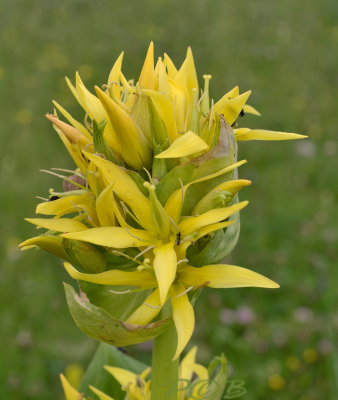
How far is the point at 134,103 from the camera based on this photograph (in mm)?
1496

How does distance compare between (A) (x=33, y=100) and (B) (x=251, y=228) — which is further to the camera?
(A) (x=33, y=100)

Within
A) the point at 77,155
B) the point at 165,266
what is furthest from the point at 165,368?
the point at 77,155

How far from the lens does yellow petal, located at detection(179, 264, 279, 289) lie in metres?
1.31

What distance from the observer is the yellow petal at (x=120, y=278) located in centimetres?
137

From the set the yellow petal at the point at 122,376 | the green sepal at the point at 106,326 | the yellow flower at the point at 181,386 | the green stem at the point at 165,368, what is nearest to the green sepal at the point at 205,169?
the green sepal at the point at 106,326

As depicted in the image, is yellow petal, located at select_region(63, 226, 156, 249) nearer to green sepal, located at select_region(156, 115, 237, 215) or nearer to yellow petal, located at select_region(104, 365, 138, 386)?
green sepal, located at select_region(156, 115, 237, 215)

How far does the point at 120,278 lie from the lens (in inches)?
55.9

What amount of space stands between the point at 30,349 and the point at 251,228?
183 centimetres

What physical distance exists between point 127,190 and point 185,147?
20cm

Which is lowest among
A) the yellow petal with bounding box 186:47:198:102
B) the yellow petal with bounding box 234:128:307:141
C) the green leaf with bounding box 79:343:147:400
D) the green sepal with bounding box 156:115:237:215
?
the green leaf with bounding box 79:343:147:400

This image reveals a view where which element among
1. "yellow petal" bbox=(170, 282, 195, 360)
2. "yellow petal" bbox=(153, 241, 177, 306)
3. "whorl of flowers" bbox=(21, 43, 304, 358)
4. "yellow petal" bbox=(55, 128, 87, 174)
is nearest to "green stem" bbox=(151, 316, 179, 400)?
"whorl of flowers" bbox=(21, 43, 304, 358)

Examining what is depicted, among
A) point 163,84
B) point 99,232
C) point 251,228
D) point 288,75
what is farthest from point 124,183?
point 288,75

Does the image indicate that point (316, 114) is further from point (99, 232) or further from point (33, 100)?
point (99, 232)

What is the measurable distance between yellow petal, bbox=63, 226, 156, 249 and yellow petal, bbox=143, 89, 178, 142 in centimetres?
29
